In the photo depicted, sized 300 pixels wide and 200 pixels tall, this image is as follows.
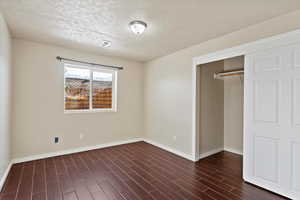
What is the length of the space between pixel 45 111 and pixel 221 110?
4285 mm

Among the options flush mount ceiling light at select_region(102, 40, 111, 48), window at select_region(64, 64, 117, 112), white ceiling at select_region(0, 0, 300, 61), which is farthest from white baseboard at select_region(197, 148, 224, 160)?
flush mount ceiling light at select_region(102, 40, 111, 48)

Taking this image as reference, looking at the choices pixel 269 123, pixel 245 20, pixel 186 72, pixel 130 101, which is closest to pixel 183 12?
pixel 245 20

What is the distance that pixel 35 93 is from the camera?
320cm

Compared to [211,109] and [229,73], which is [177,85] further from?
[229,73]

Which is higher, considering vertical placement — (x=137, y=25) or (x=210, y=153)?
(x=137, y=25)

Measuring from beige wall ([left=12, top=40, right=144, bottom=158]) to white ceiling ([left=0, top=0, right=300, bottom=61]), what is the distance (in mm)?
372

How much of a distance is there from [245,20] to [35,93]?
163 inches

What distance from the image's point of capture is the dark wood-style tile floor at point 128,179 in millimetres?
2062

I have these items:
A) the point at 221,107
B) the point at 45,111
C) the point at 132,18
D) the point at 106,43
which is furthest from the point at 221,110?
the point at 45,111

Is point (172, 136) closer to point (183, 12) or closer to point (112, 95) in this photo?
point (112, 95)

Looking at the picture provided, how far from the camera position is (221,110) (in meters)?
3.97

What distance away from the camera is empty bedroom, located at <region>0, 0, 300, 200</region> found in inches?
79.6

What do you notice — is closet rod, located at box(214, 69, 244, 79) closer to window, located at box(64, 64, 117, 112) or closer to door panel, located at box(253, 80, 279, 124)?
door panel, located at box(253, 80, 279, 124)

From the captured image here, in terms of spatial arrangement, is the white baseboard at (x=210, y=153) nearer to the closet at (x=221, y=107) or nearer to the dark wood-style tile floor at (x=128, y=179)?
the closet at (x=221, y=107)
